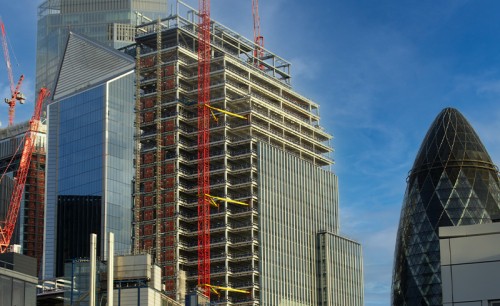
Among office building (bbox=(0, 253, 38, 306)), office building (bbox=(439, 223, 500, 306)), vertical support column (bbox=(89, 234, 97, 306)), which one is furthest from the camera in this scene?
vertical support column (bbox=(89, 234, 97, 306))

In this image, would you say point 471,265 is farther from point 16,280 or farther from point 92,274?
point 92,274

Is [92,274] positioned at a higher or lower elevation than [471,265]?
higher

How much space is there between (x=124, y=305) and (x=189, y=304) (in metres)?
17.4

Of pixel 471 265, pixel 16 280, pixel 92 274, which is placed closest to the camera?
pixel 471 265

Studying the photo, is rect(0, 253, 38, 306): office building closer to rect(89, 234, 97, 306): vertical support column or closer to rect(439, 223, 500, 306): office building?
rect(439, 223, 500, 306): office building

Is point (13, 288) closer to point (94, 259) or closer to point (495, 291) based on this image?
point (495, 291)

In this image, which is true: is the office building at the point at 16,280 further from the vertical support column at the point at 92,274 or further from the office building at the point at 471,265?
the vertical support column at the point at 92,274

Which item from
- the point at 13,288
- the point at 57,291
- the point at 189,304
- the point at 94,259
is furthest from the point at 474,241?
the point at 57,291

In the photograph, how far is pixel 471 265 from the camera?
185 ft

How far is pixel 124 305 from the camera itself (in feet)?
424

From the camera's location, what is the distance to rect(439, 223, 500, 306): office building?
5559 centimetres

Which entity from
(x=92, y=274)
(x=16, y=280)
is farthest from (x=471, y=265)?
(x=92, y=274)

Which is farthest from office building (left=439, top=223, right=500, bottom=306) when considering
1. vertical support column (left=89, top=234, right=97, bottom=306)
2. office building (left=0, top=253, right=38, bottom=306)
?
vertical support column (left=89, top=234, right=97, bottom=306)

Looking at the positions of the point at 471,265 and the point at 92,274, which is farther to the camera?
the point at 92,274
